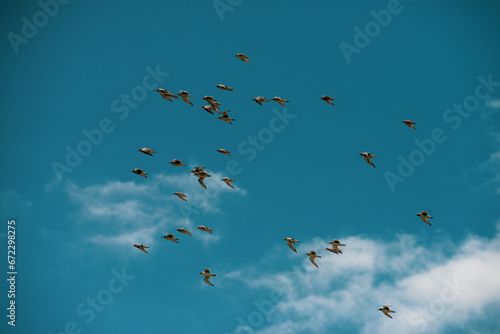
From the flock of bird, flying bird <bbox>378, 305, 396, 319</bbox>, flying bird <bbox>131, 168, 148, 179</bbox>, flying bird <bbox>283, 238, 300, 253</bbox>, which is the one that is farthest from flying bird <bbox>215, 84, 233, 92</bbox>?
flying bird <bbox>378, 305, 396, 319</bbox>

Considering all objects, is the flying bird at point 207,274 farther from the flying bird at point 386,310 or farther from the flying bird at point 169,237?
the flying bird at point 386,310

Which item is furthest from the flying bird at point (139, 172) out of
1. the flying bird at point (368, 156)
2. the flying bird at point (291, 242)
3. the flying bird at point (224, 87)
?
the flying bird at point (368, 156)

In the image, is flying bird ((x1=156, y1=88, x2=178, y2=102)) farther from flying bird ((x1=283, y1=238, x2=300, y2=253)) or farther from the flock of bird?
flying bird ((x1=283, y1=238, x2=300, y2=253))

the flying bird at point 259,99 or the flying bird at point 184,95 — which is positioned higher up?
the flying bird at point 259,99

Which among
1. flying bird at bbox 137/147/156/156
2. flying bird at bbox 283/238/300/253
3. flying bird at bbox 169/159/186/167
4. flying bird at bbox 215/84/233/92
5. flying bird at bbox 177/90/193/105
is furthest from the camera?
flying bird at bbox 283/238/300/253

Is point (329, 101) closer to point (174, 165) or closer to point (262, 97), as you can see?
point (262, 97)

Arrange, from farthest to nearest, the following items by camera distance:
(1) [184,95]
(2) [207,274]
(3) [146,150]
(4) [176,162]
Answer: (2) [207,274], (1) [184,95], (4) [176,162], (3) [146,150]

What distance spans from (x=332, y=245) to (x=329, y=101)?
18101 mm

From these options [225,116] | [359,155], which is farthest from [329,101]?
[225,116]

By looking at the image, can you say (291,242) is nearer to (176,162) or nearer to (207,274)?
(207,274)

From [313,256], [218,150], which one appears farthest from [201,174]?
[313,256]

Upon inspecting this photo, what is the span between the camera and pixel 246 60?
69375 millimetres

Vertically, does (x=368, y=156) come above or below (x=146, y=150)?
above

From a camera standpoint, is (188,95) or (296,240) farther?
(296,240)
